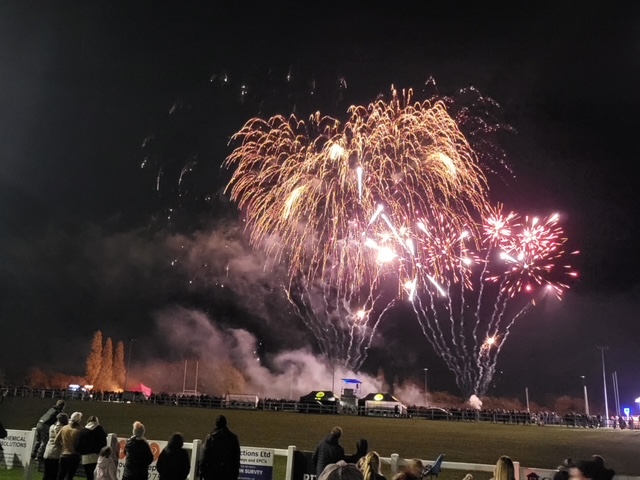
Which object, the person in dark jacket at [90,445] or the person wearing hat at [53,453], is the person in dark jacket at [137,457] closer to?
the person in dark jacket at [90,445]

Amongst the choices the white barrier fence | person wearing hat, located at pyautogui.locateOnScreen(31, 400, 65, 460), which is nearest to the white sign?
the white barrier fence

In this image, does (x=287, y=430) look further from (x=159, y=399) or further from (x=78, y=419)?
(x=159, y=399)

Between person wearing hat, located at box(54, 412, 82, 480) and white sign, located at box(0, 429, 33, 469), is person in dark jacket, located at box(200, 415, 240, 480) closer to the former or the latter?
person wearing hat, located at box(54, 412, 82, 480)

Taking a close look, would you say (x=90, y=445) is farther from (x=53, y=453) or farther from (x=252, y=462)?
(x=252, y=462)

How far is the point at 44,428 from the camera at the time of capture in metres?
14.1

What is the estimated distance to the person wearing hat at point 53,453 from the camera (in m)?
12.3

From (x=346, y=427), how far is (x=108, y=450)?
2283 centimetres

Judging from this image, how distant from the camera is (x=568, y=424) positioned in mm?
48906

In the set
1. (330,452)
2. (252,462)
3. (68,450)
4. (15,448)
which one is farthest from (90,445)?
(15,448)

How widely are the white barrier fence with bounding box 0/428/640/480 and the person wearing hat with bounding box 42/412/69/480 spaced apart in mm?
1035

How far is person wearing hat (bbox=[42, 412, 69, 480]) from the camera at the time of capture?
12297 mm

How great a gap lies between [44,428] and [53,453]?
207 cm

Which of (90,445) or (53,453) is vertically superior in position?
(90,445)

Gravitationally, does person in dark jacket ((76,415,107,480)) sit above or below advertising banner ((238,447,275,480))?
above
